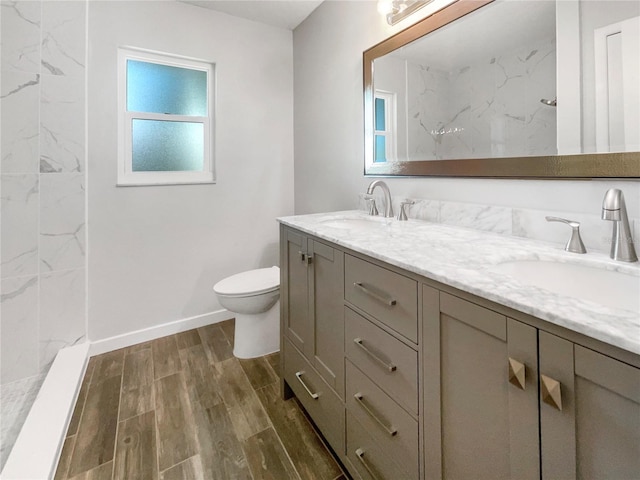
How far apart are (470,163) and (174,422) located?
1.80 metres

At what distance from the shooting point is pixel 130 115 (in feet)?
7.45

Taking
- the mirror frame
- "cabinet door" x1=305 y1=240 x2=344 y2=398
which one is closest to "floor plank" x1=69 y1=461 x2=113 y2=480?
Answer: "cabinet door" x1=305 y1=240 x2=344 y2=398

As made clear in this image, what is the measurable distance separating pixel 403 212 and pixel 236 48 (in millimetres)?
1921

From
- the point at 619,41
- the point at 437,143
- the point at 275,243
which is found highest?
the point at 619,41

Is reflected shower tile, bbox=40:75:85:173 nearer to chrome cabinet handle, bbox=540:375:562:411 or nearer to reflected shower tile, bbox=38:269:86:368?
reflected shower tile, bbox=38:269:86:368

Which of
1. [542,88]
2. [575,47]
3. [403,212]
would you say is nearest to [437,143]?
[403,212]

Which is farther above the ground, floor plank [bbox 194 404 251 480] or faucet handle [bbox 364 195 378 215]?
faucet handle [bbox 364 195 378 215]

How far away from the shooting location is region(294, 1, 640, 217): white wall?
3.90 feet

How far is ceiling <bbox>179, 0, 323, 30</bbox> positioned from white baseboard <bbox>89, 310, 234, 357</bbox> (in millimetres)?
2299

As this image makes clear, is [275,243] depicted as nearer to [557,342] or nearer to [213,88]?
[213,88]

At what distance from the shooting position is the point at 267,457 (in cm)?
137

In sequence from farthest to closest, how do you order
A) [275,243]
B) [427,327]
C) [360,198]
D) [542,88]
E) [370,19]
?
1. [275,243]
2. [360,198]
3. [370,19]
4. [542,88]
5. [427,327]

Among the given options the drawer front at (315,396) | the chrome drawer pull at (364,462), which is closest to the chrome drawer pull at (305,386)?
the drawer front at (315,396)

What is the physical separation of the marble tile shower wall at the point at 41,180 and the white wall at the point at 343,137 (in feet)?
4.84
